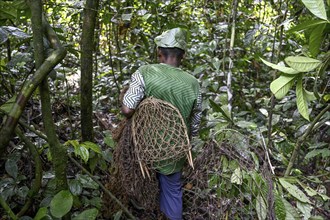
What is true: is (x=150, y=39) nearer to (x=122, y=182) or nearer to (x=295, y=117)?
(x=295, y=117)

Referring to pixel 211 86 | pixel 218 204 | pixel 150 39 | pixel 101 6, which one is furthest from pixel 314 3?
pixel 150 39

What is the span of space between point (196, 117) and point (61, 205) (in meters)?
1.17

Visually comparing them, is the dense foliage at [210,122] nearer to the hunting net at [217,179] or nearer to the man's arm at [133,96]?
the hunting net at [217,179]

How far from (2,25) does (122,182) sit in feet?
3.63

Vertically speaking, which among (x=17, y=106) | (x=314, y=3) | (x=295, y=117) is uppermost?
(x=314, y=3)

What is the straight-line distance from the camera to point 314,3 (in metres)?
1.25

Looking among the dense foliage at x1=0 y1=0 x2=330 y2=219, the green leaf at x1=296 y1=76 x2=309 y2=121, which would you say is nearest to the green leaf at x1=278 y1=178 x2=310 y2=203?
the dense foliage at x1=0 y1=0 x2=330 y2=219

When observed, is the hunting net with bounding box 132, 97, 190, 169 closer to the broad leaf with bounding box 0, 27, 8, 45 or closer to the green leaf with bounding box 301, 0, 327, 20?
the broad leaf with bounding box 0, 27, 8, 45

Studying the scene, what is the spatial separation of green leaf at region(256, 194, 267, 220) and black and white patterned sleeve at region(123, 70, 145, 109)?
0.88 metres

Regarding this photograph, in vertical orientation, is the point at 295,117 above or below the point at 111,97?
above

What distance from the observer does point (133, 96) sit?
7.25ft

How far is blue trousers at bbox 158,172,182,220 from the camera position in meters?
2.31

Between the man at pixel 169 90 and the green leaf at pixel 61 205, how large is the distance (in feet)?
2.33

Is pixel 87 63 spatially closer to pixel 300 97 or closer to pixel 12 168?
pixel 12 168
